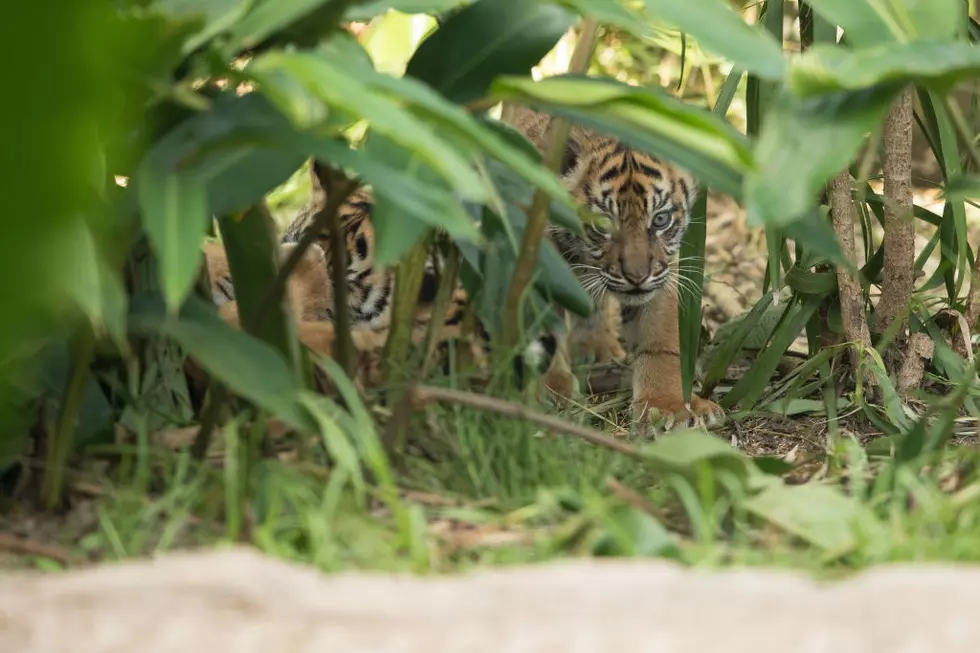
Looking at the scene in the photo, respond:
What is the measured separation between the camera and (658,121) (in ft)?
3.29

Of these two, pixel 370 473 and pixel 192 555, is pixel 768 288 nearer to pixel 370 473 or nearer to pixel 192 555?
pixel 370 473

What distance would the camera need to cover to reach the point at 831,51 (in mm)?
1063

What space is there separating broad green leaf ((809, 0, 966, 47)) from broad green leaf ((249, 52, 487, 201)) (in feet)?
1.76

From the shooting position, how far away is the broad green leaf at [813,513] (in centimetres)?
108

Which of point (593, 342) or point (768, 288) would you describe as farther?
point (593, 342)

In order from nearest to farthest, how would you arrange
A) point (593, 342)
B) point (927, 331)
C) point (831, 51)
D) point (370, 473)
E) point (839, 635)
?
point (839, 635) → point (831, 51) → point (370, 473) → point (927, 331) → point (593, 342)

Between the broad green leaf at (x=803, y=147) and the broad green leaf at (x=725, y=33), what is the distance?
5cm

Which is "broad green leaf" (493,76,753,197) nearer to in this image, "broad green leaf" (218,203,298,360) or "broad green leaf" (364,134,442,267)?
"broad green leaf" (364,134,442,267)

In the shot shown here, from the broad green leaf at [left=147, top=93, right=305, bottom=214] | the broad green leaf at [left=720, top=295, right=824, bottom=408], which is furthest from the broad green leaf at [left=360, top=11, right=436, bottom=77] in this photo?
the broad green leaf at [left=147, top=93, right=305, bottom=214]

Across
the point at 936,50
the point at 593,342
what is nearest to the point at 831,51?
the point at 936,50

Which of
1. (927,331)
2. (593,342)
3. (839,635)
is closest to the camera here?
(839,635)

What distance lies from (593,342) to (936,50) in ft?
7.11

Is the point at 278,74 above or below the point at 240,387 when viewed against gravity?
above

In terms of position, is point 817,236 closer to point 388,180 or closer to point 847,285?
point 388,180
